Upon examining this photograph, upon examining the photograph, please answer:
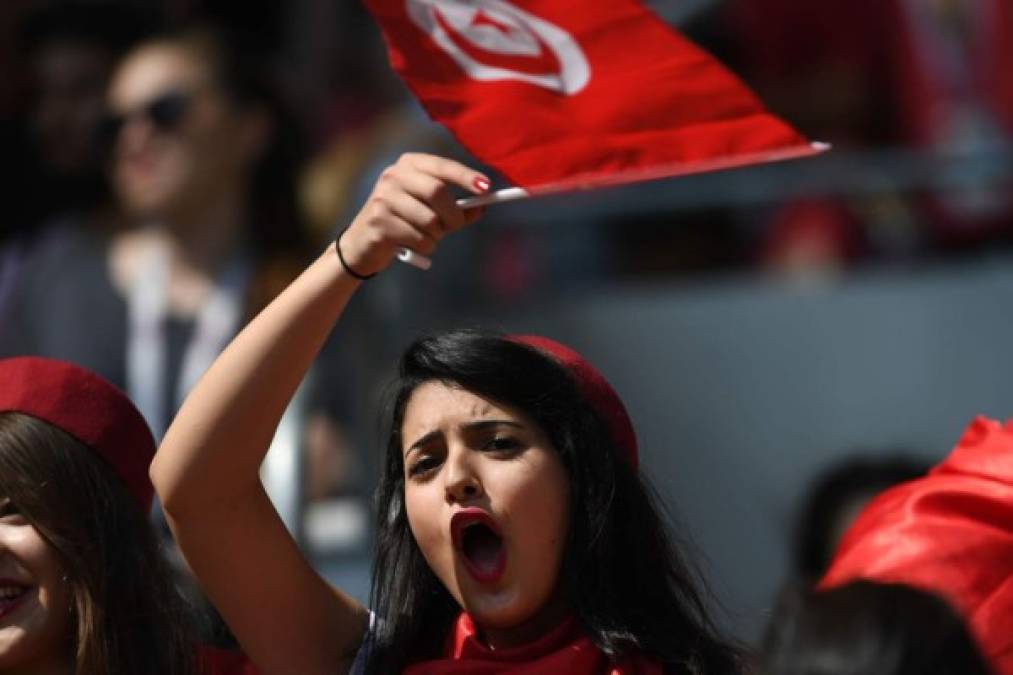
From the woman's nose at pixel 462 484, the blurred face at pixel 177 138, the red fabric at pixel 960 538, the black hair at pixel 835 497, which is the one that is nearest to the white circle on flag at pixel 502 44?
the woman's nose at pixel 462 484

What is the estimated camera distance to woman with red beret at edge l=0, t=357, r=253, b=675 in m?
3.21

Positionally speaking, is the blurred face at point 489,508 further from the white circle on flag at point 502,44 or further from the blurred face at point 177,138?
the blurred face at point 177,138

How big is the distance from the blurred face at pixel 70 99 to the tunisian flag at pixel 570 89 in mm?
2399

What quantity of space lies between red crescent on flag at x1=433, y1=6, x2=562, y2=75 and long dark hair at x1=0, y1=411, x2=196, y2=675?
0.77 meters

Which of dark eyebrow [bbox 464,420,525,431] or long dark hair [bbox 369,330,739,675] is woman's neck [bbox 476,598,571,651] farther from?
dark eyebrow [bbox 464,420,525,431]

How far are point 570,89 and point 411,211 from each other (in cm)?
49

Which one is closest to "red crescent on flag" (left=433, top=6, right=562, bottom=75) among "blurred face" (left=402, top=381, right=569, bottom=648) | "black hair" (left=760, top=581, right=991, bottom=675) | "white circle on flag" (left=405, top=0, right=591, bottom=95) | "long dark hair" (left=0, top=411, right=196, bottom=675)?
"white circle on flag" (left=405, top=0, right=591, bottom=95)

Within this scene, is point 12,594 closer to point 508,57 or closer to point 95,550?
point 95,550

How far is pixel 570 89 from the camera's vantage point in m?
3.39

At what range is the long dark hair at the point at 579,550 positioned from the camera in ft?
10.1

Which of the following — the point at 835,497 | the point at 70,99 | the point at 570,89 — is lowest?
the point at 835,497

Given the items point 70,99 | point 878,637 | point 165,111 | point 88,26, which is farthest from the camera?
point 88,26

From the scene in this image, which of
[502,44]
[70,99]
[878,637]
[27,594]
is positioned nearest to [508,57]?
[502,44]

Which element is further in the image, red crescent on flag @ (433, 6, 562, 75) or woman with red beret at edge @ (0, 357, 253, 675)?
red crescent on flag @ (433, 6, 562, 75)
